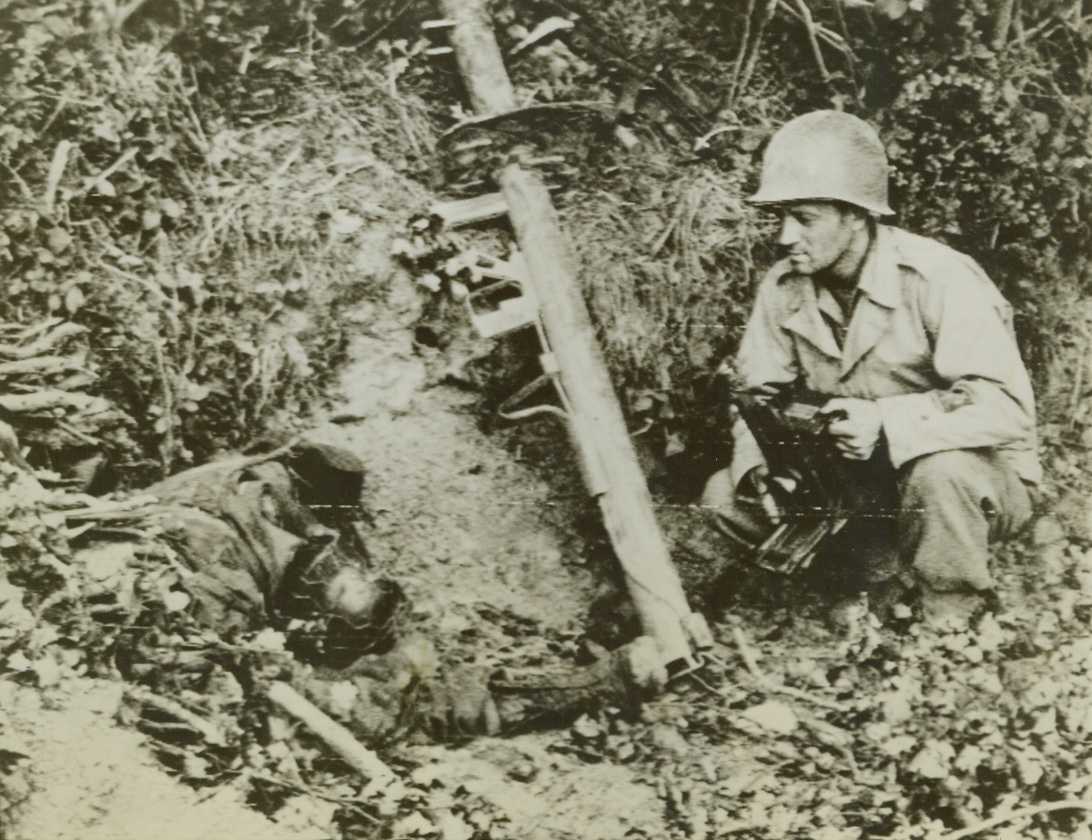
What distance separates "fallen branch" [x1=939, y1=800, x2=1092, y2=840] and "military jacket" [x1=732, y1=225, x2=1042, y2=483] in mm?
877

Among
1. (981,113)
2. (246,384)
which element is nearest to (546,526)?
(246,384)

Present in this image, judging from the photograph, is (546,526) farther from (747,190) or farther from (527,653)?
(747,190)

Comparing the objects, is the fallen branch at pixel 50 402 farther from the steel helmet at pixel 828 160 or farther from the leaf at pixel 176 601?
the steel helmet at pixel 828 160

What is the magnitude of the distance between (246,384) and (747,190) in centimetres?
128

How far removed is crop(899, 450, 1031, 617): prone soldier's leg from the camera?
223 cm

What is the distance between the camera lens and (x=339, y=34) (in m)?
2.19

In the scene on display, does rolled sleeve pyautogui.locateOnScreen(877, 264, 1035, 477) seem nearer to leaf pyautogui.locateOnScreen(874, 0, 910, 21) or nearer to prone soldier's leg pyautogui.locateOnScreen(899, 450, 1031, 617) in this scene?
prone soldier's leg pyautogui.locateOnScreen(899, 450, 1031, 617)

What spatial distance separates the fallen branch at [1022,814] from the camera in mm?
2281

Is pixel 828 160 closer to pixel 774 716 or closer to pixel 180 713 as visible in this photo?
pixel 774 716

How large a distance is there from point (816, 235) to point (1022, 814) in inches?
59.4

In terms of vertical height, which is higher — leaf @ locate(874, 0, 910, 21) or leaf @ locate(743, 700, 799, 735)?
leaf @ locate(874, 0, 910, 21)

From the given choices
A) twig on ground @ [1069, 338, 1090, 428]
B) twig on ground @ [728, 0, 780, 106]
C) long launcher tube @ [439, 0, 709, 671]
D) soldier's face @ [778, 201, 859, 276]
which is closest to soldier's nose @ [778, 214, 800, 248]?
soldier's face @ [778, 201, 859, 276]

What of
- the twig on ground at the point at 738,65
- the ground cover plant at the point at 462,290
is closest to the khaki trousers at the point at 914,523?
the ground cover plant at the point at 462,290

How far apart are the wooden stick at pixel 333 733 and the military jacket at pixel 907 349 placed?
3.62ft
